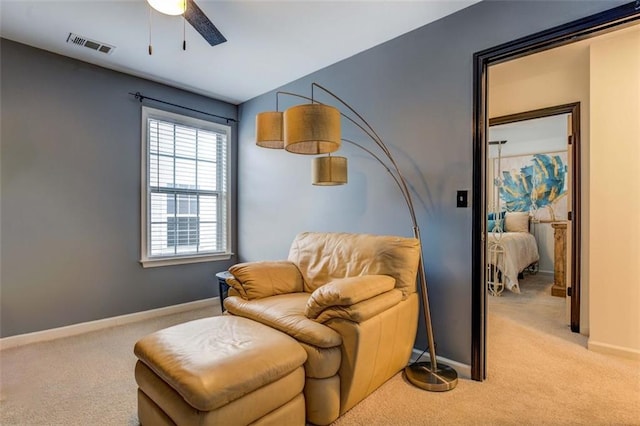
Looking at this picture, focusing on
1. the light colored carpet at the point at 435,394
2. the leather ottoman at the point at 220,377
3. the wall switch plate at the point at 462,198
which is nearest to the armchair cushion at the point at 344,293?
the leather ottoman at the point at 220,377

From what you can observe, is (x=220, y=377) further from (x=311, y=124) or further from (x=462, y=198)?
(x=462, y=198)

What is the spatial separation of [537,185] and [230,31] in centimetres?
591

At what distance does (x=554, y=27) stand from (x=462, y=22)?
60 centimetres

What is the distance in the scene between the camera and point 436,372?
2154 mm

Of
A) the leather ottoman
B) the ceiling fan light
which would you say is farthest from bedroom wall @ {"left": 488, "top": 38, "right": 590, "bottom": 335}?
the leather ottoman

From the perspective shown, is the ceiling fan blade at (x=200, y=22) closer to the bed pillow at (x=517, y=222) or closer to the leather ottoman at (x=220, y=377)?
the leather ottoman at (x=220, y=377)

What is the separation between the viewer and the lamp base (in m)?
2.02

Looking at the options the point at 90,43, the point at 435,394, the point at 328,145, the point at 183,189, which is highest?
the point at 90,43

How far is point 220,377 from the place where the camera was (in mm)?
1305

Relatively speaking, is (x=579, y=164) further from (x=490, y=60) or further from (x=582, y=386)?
(x=582, y=386)

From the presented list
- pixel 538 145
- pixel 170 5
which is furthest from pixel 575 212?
pixel 170 5

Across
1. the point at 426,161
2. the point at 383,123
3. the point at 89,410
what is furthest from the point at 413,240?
the point at 89,410

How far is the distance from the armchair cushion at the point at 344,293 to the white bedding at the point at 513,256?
10.5ft

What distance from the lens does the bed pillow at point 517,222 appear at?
586cm
